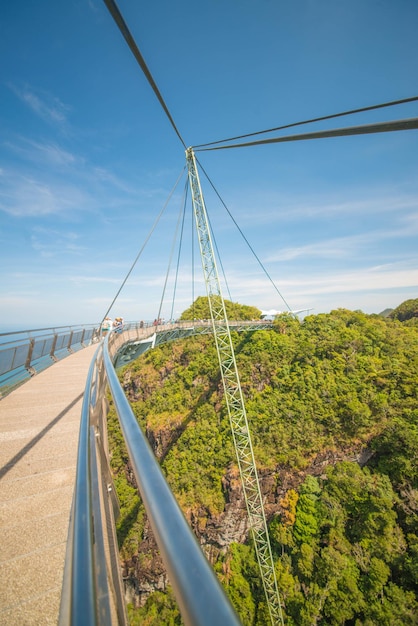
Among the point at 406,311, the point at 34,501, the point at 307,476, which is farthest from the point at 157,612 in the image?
the point at 406,311

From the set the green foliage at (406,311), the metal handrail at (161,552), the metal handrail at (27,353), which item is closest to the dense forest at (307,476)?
the metal handrail at (27,353)

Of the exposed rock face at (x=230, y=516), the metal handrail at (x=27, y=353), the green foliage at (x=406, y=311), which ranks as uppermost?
the green foliage at (x=406, y=311)

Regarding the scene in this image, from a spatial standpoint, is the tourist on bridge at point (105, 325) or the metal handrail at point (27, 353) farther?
the tourist on bridge at point (105, 325)

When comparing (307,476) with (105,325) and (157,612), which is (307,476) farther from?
(105,325)

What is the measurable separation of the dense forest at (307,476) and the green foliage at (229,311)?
18.1 meters

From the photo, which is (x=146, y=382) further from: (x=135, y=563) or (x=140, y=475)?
(x=140, y=475)

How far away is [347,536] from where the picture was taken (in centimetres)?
2388

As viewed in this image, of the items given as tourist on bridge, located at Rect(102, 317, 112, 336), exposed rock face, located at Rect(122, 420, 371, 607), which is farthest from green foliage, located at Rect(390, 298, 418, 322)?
tourist on bridge, located at Rect(102, 317, 112, 336)

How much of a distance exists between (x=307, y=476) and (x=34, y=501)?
3045cm

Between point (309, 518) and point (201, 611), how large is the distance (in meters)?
31.6

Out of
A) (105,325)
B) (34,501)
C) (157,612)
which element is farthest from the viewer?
(157,612)

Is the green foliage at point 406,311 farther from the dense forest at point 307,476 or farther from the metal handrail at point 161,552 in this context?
the metal handrail at point 161,552

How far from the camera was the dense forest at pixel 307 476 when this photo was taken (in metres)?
22.3

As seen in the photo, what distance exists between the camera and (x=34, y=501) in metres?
2.46
